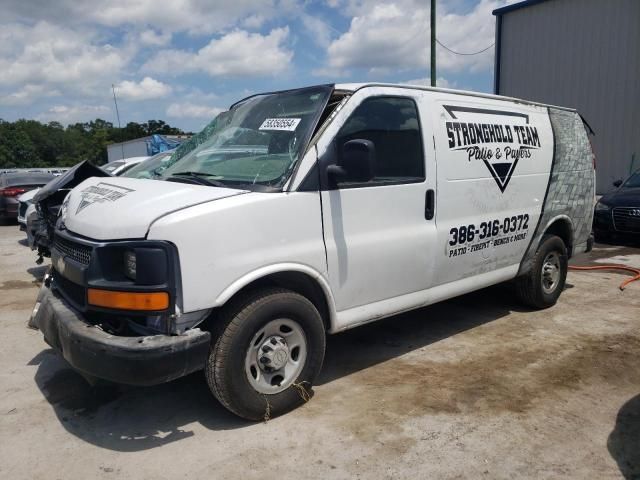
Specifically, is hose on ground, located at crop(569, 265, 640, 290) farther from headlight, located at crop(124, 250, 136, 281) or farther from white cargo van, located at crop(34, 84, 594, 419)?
headlight, located at crop(124, 250, 136, 281)

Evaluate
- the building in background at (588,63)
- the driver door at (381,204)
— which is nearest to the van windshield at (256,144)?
the driver door at (381,204)

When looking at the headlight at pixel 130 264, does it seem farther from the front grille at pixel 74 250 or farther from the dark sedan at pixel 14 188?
the dark sedan at pixel 14 188

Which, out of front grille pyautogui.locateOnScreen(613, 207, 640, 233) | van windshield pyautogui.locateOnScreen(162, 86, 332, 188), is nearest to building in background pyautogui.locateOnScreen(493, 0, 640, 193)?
front grille pyautogui.locateOnScreen(613, 207, 640, 233)

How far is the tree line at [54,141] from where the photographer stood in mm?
88000

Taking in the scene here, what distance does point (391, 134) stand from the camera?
3988 mm

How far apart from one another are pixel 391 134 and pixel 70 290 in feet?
8.07

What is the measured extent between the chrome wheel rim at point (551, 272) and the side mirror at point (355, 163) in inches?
124

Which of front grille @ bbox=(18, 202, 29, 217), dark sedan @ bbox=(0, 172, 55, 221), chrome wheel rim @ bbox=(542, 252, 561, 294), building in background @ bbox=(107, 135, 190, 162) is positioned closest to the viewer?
chrome wheel rim @ bbox=(542, 252, 561, 294)

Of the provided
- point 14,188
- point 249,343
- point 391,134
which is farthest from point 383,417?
point 14,188

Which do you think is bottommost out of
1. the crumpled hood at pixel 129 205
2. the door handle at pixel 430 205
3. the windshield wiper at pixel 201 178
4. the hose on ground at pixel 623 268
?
the hose on ground at pixel 623 268

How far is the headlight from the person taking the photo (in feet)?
9.87

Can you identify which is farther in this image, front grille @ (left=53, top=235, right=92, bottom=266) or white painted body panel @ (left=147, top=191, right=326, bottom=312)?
front grille @ (left=53, top=235, right=92, bottom=266)

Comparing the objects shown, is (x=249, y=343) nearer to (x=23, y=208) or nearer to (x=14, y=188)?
(x=23, y=208)

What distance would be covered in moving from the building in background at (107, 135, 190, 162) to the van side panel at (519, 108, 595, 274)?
9.14m
